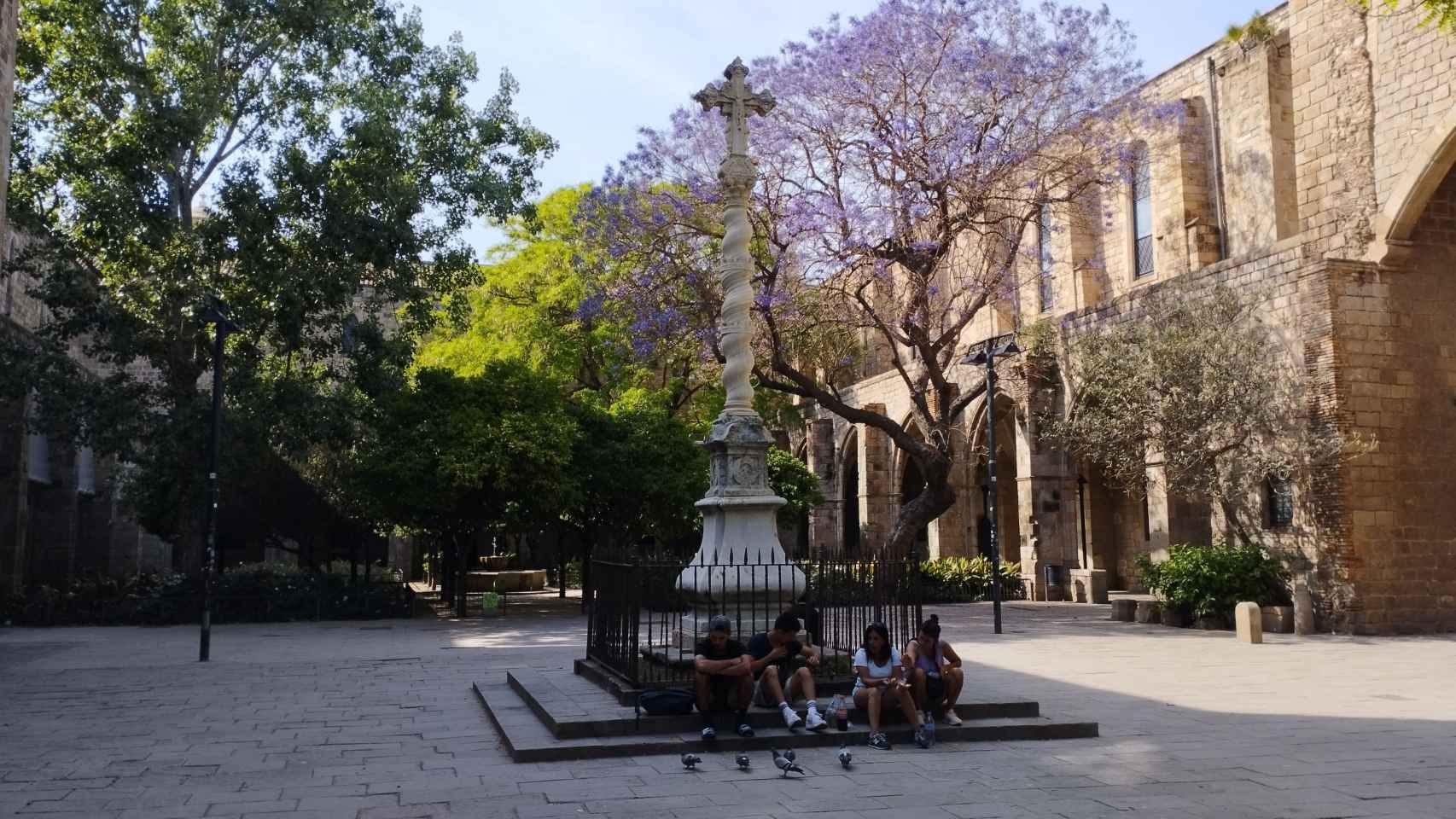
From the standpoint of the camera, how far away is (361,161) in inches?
856

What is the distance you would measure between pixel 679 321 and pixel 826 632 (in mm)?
11954

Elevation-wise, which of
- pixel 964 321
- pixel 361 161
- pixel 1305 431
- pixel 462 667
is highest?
pixel 361 161

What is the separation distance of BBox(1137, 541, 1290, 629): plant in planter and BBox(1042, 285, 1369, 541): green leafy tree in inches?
30.7

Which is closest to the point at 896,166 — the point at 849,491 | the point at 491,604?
the point at 491,604

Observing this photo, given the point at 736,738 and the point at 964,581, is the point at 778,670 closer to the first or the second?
the point at 736,738

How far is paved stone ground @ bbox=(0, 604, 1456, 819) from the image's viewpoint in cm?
634

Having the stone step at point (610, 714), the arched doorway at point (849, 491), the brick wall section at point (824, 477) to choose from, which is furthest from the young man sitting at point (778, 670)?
the brick wall section at point (824, 477)

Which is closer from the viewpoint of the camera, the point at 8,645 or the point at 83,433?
the point at 8,645

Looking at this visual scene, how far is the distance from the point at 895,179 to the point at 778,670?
46.2 ft

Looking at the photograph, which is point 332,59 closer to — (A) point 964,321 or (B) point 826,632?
(A) point 964,321

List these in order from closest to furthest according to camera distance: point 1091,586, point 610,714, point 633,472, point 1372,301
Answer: point 610,714, point 1372,301, point 633,472, point 1091,586

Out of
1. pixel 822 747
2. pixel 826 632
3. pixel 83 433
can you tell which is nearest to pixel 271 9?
pixel 83 433

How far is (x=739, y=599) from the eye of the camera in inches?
367

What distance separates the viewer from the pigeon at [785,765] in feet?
23.2
